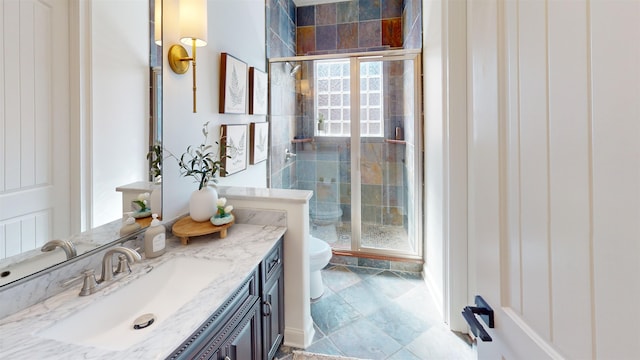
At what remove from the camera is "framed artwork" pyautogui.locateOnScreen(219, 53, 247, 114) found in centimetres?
221

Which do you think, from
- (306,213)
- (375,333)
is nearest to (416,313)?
(375,333)

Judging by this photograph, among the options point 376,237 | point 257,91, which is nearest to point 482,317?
point 376,237

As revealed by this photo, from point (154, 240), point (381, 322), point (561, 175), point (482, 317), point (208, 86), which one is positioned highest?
point (208, 86)

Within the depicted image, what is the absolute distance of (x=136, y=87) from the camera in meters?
1.35

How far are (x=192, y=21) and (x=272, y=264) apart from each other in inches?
54.4

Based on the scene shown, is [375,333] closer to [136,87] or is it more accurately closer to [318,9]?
[136,87]

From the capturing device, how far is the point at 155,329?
0.87m

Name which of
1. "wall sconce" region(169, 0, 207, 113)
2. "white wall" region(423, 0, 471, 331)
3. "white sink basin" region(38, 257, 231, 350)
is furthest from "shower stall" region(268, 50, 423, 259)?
"white sink basin" region(38, 257, 231, 350)

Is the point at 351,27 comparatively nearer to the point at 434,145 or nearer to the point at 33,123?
the point at 434,145

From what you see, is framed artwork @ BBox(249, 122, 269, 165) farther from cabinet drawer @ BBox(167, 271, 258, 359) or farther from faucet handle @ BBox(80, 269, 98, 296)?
faucet handle @ BBox(80, 269, 98, 296)

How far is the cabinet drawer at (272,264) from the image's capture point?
147 cm

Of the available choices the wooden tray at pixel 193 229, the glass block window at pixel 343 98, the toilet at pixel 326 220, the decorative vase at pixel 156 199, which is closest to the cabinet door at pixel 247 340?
the wooden tray at pixel 193 229

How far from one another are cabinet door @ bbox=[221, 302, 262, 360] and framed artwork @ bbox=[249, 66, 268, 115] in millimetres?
1803

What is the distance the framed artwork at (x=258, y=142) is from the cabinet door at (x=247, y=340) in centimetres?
156
